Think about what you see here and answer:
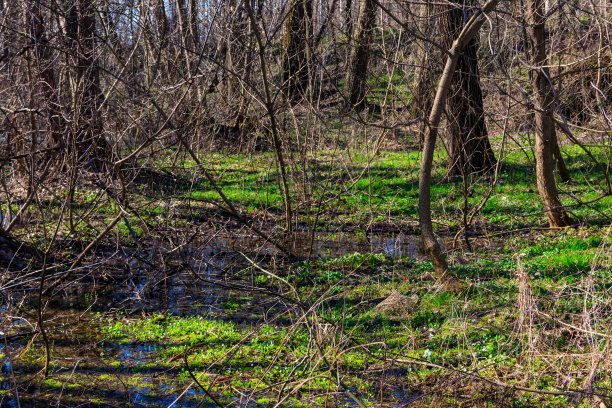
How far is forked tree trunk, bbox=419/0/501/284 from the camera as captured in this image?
19.7ft

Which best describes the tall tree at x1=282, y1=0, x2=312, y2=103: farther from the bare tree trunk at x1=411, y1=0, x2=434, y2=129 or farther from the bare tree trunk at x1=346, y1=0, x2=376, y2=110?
the bare tree trunk at x1=411, y1=0, x2=434, y2=129

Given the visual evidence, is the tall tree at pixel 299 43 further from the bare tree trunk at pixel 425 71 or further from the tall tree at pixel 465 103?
the tall tree at pixel 465 103

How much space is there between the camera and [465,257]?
8.20 meters

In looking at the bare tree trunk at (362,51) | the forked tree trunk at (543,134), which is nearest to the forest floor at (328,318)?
the forked tree trunk at (543,134)

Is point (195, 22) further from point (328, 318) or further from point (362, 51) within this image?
point (328, 318)

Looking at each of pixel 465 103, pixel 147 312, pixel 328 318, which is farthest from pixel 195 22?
pixel 465 103

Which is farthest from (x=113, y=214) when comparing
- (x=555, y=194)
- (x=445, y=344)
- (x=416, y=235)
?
(x=555, y=194)

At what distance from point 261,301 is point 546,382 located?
11.1 ft

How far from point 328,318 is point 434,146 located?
2018mm

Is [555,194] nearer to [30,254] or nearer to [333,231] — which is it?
[333,231]

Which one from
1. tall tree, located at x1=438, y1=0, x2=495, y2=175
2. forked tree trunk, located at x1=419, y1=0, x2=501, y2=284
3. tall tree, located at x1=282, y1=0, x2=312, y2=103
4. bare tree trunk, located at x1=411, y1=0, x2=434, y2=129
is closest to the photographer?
forked tree trunk, located at x1=419, y1=0, x2=501, y2=284

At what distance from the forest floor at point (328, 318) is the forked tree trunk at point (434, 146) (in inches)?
12.7

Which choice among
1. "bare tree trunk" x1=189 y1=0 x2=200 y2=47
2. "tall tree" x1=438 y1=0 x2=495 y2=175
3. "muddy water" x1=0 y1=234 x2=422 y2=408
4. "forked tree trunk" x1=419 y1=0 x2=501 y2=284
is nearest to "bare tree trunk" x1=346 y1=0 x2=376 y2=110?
"tall tree" x1=438 y1=0 x2=495 y2=175

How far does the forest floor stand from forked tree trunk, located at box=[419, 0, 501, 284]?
1.05 ft
